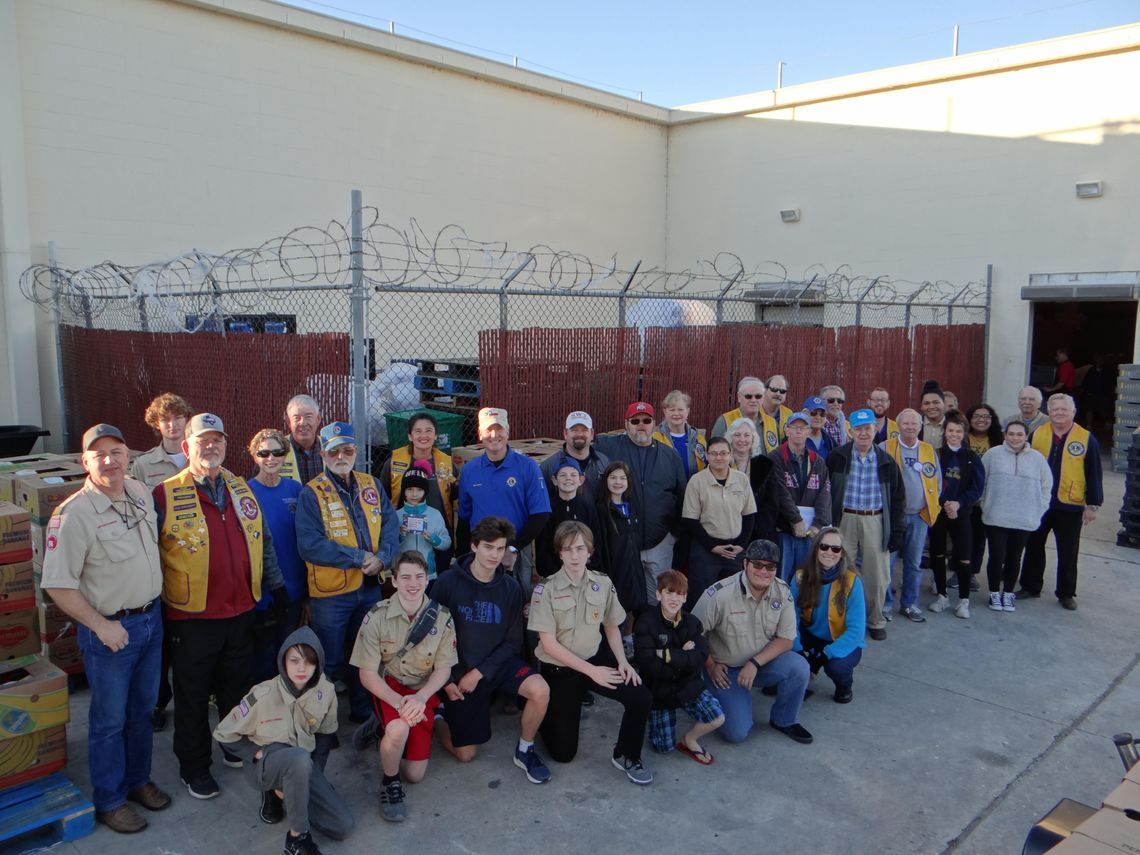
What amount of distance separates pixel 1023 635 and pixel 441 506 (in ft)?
14.8

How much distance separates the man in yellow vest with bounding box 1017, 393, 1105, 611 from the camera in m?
6.85

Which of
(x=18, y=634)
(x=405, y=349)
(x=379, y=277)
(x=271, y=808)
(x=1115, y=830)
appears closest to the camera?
(x=1115, y=830)

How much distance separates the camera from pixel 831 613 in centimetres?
520

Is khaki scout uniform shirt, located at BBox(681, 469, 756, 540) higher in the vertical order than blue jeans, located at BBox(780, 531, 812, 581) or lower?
Answer: higher

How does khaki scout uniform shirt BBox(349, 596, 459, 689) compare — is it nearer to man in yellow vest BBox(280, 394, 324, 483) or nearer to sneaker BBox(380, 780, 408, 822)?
sneaker BBox(380, 780, 408, 822)

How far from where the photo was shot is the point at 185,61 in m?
10.9

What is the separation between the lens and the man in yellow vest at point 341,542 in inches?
169

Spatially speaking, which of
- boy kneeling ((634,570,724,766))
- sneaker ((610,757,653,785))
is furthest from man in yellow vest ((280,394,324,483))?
sneaker ((610,757,653,785))

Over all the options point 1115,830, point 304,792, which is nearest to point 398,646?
point 304,792

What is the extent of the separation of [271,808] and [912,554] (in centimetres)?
501

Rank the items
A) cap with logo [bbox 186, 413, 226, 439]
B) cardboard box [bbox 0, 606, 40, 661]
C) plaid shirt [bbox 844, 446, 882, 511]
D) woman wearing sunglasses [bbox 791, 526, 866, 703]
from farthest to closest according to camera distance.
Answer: plaid shirt [bbox 844, 446, 882, 511]
woman wearing sunglasses [bbox 791, 526, 866, 703]
cardboard box [bbox 0, 606, 40, 661]
cap with logo [bbox 186, 413, 226, 439]

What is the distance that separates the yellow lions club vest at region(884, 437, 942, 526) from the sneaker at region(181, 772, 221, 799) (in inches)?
204

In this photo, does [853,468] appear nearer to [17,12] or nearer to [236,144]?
[236,144]

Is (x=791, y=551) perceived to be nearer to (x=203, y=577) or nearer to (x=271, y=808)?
(x=271, y=808)
